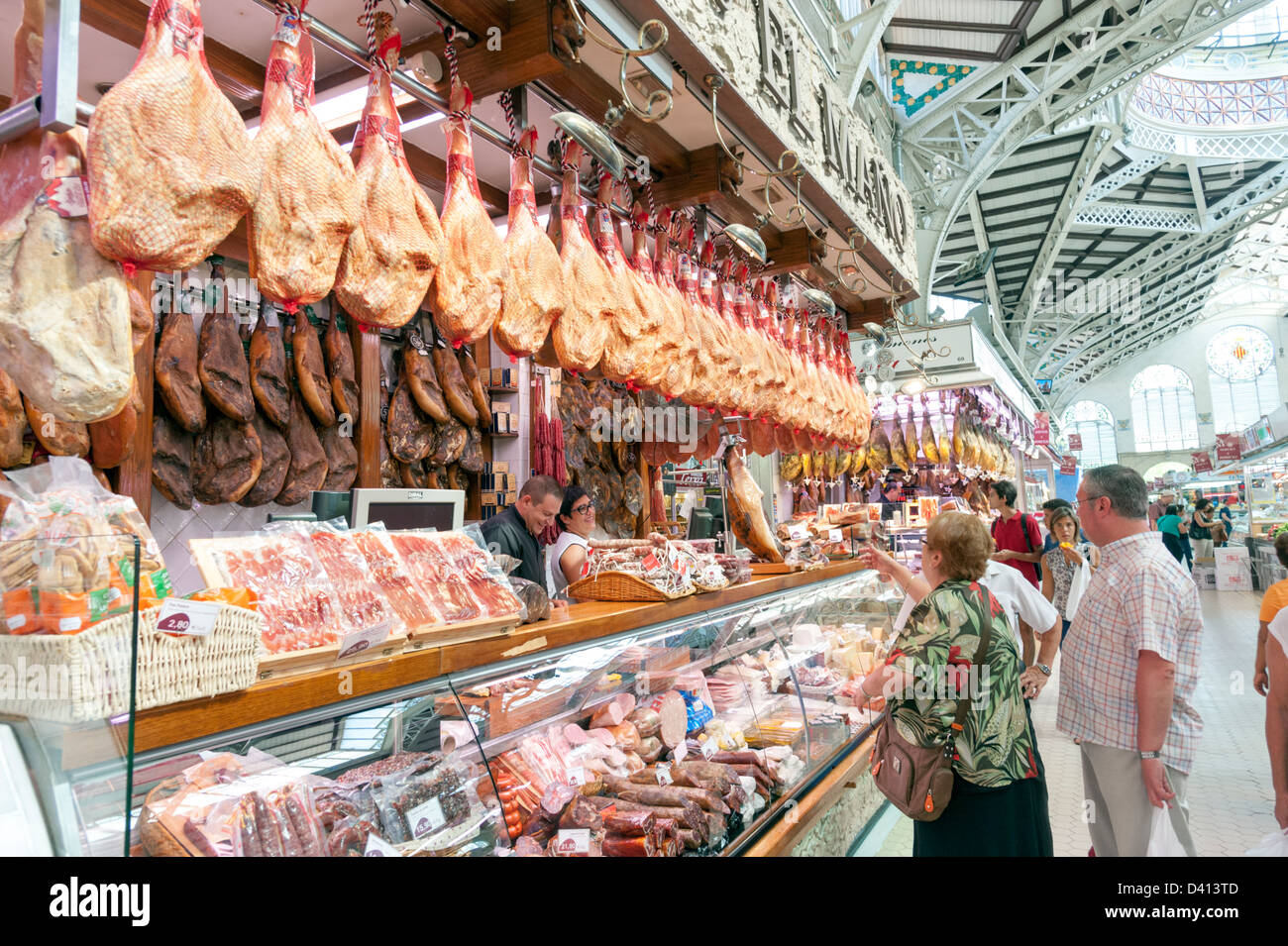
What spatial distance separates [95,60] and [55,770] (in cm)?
292

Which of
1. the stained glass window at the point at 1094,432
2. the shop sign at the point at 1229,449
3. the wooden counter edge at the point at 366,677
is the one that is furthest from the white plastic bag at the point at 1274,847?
the stained glass window at the point at 1094,432

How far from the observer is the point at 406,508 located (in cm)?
308

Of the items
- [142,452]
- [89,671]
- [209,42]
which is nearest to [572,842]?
[89,671]

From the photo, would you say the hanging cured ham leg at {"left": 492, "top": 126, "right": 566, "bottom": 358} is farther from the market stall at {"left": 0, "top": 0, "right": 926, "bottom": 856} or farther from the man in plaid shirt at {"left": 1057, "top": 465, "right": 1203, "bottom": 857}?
the man in plaid shirt at {"left": 1057, "top": 465, "right": 1203, "bottom": 857}

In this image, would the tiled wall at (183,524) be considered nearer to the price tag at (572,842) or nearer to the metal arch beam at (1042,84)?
the price tag at (572,842)

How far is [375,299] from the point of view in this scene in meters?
1.88

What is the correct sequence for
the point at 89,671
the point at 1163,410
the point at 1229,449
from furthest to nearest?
the point at 1163,410
the point at 1229,449
the point at 89,671

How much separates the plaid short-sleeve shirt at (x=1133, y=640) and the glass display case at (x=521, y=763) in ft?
3.72

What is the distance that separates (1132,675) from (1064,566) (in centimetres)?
472

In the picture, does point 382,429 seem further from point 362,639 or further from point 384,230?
point 362,639

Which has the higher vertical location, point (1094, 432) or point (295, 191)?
point (1094, 432)
